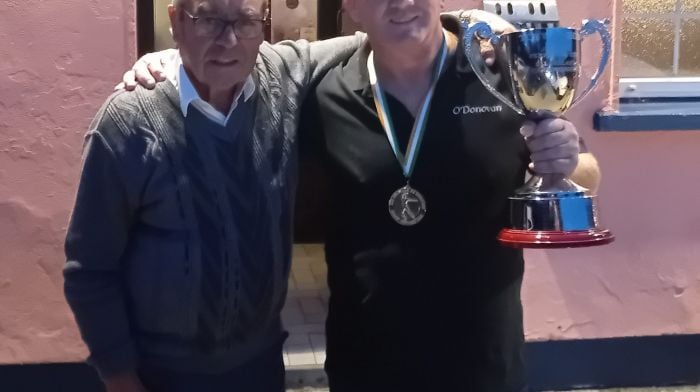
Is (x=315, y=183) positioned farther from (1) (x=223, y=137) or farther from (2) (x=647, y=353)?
(2) (x=647, y=353)

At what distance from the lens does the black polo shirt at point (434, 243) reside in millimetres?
2219

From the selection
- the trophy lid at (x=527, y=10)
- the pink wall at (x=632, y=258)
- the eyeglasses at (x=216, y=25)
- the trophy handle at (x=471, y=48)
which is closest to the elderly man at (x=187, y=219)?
the eyeglasses at (x=216, y=25)

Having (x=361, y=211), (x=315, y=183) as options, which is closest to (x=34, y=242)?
(x=315, y=183)

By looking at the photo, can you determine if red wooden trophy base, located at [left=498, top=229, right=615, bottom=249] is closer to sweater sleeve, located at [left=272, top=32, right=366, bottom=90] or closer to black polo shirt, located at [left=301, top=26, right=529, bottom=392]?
black polo shirt, located at [left=301, top=26, right=529, bottom=392]

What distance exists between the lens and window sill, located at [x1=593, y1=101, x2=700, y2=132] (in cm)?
422

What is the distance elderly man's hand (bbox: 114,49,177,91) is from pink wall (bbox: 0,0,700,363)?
182 centimetres

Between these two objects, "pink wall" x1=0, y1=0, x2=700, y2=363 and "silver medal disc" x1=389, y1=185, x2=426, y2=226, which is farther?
"pink wall" x1=0, y1=0, x2=700, y2=363

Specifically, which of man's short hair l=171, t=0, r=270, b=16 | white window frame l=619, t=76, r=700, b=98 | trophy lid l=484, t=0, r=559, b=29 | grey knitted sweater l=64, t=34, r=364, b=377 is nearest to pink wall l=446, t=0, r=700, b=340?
white window frame l=619, t=76, r=700, b=98

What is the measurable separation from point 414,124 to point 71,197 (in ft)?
7.49

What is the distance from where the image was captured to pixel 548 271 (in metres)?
4.37

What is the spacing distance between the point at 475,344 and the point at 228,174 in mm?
724

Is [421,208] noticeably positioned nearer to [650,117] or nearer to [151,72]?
[151,72]

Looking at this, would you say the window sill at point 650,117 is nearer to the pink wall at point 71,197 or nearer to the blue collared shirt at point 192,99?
the pink wall at point 71,197

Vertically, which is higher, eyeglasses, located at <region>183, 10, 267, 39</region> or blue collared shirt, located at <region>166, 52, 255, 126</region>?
eyeglasses, located at <region>183, 10, 267, 39</region>
